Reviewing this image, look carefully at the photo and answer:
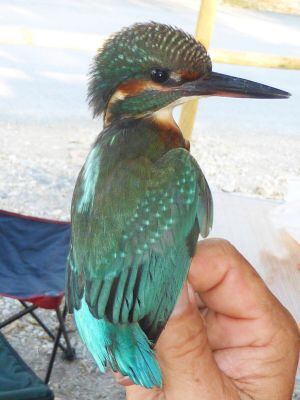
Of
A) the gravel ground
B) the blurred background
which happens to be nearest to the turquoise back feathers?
the blurred background

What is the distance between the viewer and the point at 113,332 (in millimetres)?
1130

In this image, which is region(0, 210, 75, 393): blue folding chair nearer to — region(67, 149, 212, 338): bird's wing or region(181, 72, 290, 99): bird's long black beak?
region(67, 149, 212, 338): bird's wing


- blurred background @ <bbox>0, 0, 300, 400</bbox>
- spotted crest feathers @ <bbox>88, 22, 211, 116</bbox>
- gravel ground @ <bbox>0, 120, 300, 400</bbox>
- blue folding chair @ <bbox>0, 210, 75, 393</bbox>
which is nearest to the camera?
spotted crest feathers @ <bbox>88, 22, 211, 116</bbox>

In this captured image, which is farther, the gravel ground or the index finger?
the gravel ground

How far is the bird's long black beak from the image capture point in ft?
3.71

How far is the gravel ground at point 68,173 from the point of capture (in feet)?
8.38

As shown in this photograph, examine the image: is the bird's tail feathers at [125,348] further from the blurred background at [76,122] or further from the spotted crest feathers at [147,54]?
the blurred background at [76,122]

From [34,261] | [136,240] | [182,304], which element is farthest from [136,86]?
[34,261]

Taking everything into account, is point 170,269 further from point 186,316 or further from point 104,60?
point 104,60

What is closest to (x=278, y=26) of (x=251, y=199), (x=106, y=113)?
(x=251, y=199)

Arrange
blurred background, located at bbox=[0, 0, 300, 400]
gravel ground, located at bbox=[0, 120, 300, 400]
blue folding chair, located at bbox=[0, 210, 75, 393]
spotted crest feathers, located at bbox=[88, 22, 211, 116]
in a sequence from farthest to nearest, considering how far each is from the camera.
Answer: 1. blurred background, located at bbox=[0, 0, 300, 400]
2. gravel ground, located at bbox=[0, 120, 300, 400]
3. blue folding chair, located at bbox=[0, 210, 75, 393]
4. spotted crest feathers, located at bbox=[88, 22, 211, 116]

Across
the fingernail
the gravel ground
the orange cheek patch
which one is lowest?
the gravel ground

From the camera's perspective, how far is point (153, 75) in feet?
3.70

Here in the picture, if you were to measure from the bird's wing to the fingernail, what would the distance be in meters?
0.01
